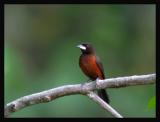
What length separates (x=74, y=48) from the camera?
55.6 feet

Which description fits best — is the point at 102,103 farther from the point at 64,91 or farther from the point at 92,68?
the point at 92,68

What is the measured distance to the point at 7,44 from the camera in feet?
53.2

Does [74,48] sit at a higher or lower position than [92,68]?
higher

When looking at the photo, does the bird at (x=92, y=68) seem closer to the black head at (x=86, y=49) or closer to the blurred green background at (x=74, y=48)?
the black head at (x=86, y=49)

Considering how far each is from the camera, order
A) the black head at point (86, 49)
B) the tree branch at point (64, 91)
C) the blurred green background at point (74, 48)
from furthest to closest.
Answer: the blurred green background at point (74, 48)
the black head at point (86, 49)
the tree branch at point (64, 91)

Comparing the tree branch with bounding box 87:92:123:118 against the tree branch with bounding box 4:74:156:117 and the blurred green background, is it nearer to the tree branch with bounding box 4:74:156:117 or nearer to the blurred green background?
the tree branch with bounding box 4:74:156:117

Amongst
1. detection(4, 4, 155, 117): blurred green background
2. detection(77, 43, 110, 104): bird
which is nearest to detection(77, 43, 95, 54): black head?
detection(77, 43, 110, 104): bird

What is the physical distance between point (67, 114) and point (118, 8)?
4.33 m

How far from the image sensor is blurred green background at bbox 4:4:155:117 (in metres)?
15.4

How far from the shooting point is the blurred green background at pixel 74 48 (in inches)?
606

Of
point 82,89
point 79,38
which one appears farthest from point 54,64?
point 82,89

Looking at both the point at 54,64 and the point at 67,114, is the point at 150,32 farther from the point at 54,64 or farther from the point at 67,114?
the point at 67,114

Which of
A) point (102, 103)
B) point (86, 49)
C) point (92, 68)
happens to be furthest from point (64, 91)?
point (86, 49)

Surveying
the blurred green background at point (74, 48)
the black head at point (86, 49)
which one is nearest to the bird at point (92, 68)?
the black head at point (86, 49)
